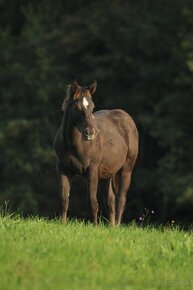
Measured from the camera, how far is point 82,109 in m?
12.9

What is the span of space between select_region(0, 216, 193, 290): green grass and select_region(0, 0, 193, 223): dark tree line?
1943cm

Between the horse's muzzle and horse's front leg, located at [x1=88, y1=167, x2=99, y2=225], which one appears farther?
horse's front leg, located at [x1=88, y1=167, x2=99, y2=225]

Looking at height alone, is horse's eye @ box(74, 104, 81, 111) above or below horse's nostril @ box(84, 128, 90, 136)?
above

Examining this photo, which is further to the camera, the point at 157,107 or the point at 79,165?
the point at 157,107

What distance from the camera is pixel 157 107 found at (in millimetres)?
31828

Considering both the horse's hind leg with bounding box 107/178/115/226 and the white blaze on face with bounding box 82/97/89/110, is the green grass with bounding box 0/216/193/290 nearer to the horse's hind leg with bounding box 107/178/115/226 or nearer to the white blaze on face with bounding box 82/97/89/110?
the white blaze on face with bounding box 82/97/89/110

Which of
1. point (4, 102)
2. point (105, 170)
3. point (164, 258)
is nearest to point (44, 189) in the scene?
point (4, 102)

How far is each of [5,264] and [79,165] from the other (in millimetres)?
4818

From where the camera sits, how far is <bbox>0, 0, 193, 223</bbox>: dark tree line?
31.8 m

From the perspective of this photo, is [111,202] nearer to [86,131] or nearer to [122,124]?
[122,124]

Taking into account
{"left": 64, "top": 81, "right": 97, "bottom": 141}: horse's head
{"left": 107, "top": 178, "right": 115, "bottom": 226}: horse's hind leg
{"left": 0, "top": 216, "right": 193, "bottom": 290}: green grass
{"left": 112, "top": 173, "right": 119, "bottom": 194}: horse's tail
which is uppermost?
{"left": 64, "top": 81, "right": 97, "bottom": 141}: horse's head

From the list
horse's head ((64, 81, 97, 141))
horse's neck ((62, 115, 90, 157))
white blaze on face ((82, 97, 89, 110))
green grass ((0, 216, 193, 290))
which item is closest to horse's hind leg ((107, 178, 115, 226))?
horse's neck ((62, 115, 90, 157))

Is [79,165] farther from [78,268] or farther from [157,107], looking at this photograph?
[157,107]

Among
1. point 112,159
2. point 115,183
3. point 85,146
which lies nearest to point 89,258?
point 85,146
